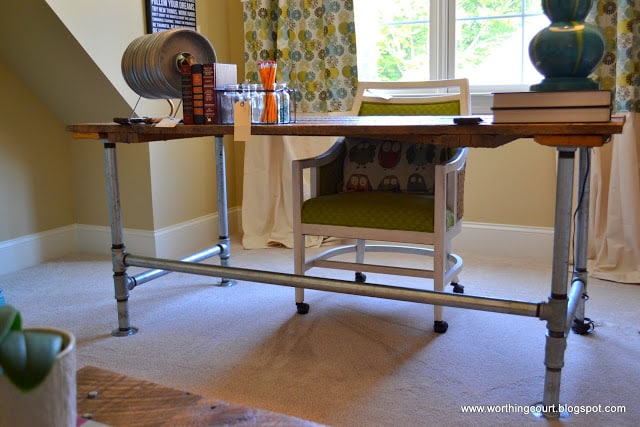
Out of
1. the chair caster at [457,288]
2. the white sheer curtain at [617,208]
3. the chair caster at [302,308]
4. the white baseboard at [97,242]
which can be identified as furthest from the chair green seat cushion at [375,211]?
the white baseboard at [97,242]

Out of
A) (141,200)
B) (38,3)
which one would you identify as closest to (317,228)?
(141,200)

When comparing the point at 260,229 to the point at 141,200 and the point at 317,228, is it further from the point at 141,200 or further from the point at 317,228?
the point at 317,228

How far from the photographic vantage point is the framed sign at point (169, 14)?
3.09 metres

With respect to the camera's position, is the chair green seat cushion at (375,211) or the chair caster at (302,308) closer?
the chair green seat cushion at (375,211)

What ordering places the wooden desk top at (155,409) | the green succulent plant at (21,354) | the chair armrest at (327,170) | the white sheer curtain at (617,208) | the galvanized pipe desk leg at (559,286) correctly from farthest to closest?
the white sheer curtain at (617,208), the chair armrest at (327,170), the galvanized pipe desk leg at (559,286), the wooden desk top at (155,409), the green succulent plant at (21,354)

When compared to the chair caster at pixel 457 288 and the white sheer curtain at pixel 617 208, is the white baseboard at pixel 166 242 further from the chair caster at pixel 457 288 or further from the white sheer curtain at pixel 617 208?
the chair caster at pixel 457 288

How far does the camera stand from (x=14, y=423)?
23.1 inches

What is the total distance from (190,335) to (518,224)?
1.87 metres

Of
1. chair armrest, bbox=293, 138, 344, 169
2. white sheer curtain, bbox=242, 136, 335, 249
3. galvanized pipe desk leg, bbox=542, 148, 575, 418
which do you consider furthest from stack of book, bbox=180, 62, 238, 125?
white sheer curtain, bbox=242, 136, 335, 249

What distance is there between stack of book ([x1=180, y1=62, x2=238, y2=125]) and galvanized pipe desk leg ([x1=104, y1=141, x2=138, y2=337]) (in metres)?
0.36

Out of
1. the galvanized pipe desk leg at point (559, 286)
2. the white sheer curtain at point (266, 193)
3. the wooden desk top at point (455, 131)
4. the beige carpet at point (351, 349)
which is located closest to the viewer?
the wooden desk top at point (455, 131)

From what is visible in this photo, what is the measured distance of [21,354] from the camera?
52 centimetres

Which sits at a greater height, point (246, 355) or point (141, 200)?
point (141, 200)

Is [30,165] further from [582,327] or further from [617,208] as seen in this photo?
[617,208]
